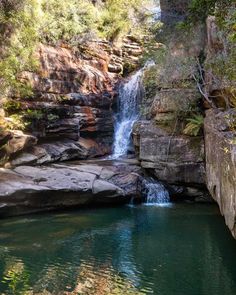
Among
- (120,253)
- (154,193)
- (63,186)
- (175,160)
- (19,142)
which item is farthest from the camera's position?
(19,142)

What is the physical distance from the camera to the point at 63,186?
15.0 m

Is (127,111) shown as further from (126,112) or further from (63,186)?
(63,186)

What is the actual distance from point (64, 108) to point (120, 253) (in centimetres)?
1103

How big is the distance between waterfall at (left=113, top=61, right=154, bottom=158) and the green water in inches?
262

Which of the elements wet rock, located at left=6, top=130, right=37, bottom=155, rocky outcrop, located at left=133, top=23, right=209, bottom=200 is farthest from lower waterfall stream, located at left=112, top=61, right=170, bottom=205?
wet rock, located at left=6, top=130, right=37, bottom=155

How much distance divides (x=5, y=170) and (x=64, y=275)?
7742 mm

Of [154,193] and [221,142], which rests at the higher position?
[221,142]

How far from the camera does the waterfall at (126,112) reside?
2131 cm

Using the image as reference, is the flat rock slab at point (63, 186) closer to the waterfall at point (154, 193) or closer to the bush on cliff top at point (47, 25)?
the waterfall at point (154, 193)

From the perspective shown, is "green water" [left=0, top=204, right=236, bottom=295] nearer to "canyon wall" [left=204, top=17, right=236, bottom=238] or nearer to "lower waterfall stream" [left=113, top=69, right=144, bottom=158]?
"canyon wall" [left=204, top=17, right=236, bottom=238]

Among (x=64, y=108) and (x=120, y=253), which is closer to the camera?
(x=120, y=253)

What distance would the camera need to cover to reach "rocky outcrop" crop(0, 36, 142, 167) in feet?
58.8

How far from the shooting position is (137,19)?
26781mm

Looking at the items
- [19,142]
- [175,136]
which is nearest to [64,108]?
[19,142]
